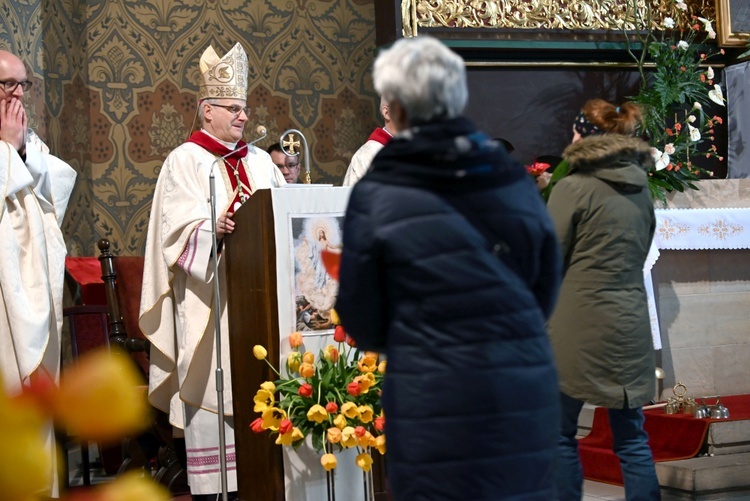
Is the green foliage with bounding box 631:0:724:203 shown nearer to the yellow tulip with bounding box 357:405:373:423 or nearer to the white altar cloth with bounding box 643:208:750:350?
the white altar cloth with bounding box 643:208:750:350

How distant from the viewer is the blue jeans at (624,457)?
11.9 feet

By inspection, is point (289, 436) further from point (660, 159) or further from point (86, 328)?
point (660, 159)

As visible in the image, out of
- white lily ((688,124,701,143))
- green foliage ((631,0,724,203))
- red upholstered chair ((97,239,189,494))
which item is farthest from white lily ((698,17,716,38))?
red upholstered chair ((97,239,189,494))

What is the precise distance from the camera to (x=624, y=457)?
3643mm

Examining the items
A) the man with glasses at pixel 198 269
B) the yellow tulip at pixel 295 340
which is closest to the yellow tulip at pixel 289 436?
the yellow tulip at pixel 295 340

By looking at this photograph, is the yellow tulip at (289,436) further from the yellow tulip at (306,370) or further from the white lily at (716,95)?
→ the white lily at (716,95)

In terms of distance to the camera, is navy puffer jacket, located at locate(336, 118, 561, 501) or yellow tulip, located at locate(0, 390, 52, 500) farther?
navy puffer jacket, located at locate(336, 118, 561, 501)

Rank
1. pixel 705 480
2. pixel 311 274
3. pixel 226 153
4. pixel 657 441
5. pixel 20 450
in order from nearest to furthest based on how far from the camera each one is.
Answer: pixel 20 450, pixel 311 274, pixel 705 480, pixel 226 153, pixel 657 441

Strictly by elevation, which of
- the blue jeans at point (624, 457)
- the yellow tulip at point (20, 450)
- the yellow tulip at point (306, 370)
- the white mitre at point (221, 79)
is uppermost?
the white mitre at point (221, 79)

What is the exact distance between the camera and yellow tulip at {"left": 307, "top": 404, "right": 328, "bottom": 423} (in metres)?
3.65

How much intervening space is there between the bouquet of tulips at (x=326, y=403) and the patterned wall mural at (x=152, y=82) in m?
3.41

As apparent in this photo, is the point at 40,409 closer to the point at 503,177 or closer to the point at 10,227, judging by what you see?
the point at 503,177

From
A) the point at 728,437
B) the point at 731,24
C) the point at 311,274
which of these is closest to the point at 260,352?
the point at 311,274

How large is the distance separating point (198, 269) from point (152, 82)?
3.50 m
